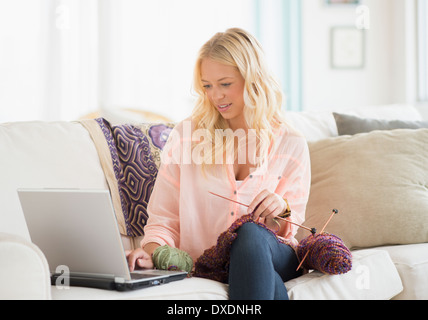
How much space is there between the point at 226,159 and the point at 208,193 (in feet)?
0.41

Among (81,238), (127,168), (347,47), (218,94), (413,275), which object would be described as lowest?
(413,275)

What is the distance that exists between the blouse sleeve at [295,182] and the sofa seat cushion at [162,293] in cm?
39

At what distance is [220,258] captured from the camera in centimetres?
145

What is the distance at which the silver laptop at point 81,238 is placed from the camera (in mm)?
1178

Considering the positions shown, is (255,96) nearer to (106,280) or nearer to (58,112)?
(106,280)

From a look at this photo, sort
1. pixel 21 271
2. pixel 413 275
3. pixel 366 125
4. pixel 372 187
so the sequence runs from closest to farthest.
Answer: pixel 21 271 < pixel 413 275 < pixel 372 187 < pixel 366 125

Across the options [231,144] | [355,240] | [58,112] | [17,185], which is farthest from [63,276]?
[58,112]

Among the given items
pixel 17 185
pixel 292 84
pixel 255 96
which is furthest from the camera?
pixel 292 84

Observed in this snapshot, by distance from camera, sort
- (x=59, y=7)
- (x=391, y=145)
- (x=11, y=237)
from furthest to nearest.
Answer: (x=59, y=7)
(x=391, y=145)
(x=11, y=237)

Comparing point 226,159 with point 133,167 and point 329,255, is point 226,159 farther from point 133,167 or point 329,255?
point 329,255

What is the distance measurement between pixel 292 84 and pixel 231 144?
2.70 metres

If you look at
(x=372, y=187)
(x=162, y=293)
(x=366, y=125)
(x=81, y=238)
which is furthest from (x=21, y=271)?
(x=366, y=125)
